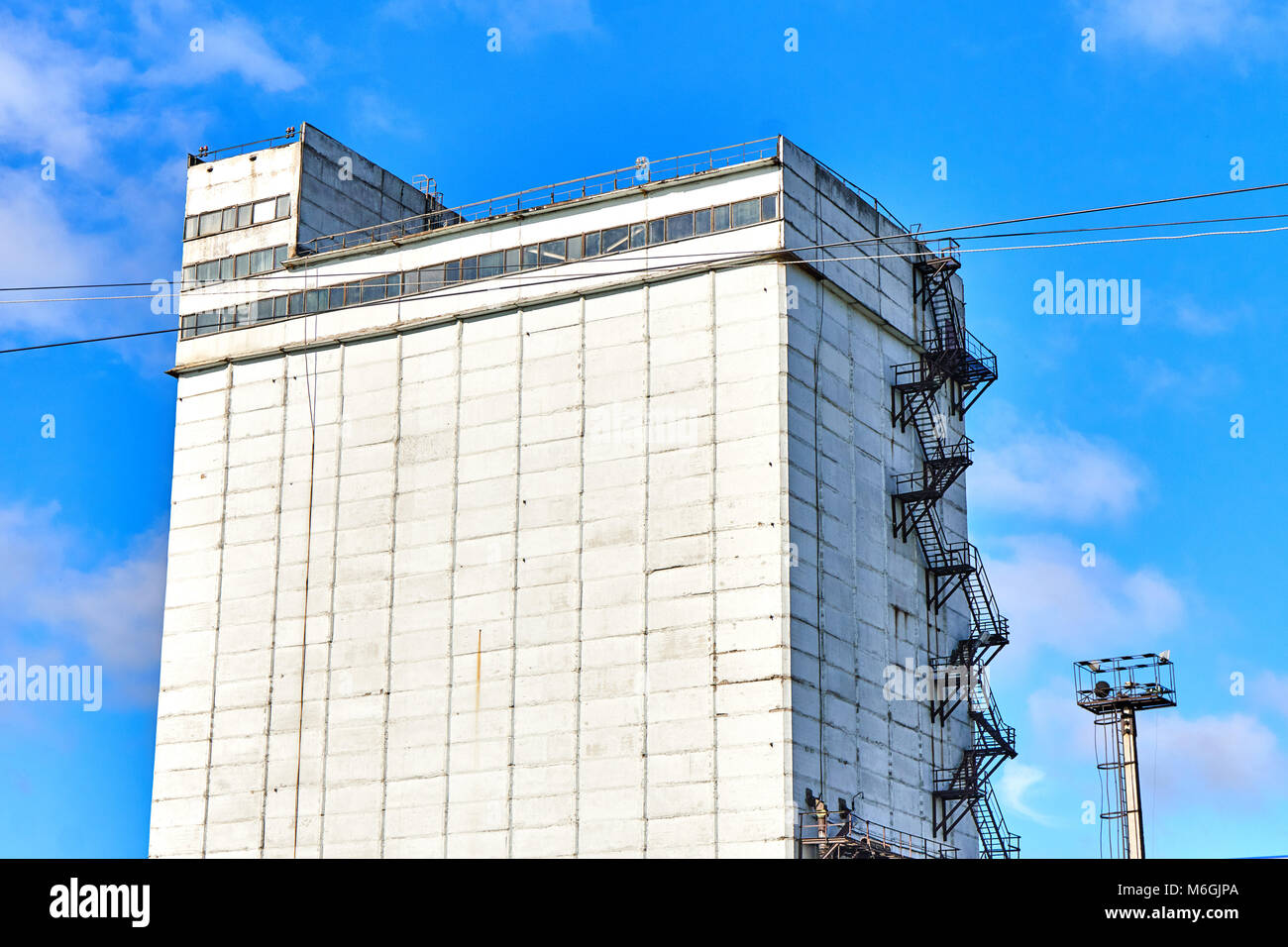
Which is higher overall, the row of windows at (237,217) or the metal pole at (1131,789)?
the row of windows at (237,217)

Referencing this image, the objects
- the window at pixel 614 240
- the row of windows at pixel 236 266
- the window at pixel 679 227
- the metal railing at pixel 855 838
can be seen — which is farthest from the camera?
the row of windows at pixel 236 266

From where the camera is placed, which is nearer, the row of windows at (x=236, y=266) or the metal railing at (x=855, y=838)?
the metal railing at (x=855, y=838)

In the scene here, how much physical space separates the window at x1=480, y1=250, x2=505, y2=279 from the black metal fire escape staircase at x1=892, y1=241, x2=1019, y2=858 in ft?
57.5

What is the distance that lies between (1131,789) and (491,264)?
112 ft

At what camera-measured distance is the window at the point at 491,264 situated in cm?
7475

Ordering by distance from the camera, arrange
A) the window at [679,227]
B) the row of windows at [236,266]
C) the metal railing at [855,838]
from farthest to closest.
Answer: the row of windows at [236,266]
the window at [679,227]
the metal railing at [855,838]

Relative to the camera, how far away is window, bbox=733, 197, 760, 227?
69188 mm

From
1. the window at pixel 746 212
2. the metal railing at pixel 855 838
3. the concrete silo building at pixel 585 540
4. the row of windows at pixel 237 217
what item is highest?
the row of windows at pixel 237 217

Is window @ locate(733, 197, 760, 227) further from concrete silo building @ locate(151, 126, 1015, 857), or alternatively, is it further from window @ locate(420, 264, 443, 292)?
window @ locate(420, 264, 443, 292)

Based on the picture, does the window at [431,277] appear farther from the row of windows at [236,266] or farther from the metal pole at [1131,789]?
→ the metal pole at [1131,789]

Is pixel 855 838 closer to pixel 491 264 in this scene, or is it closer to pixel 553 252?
pixel 553 252

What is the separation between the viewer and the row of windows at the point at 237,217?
271 feet

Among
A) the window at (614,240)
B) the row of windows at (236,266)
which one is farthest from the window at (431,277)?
the row of windows at (236,266)
